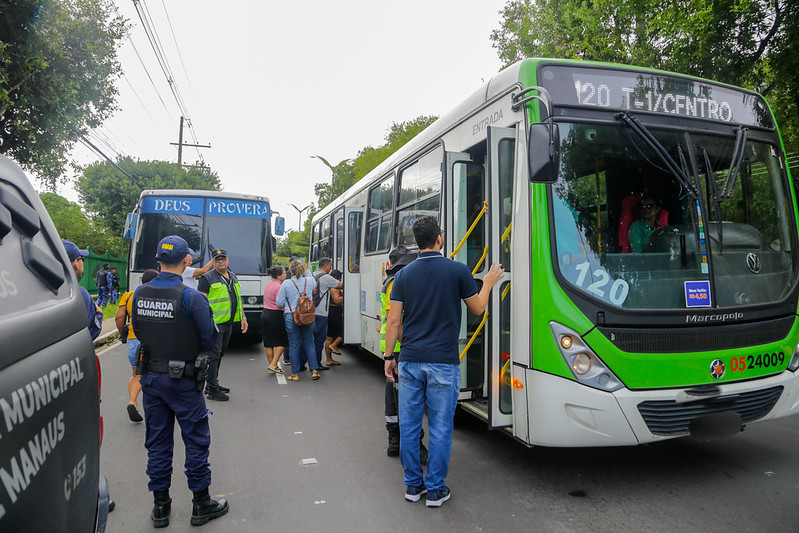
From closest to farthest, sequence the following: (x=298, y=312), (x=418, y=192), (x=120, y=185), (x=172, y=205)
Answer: (x=418, y=192)
(x=298, y=312)
(x=172, y=205)
(x=120, y=185)

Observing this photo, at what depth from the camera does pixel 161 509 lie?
3.65 meters

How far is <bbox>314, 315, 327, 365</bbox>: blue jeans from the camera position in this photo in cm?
884

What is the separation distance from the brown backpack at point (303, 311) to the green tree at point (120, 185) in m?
29.4

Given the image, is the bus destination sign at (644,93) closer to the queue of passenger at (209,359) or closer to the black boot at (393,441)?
the queue of passenger at (209,359)

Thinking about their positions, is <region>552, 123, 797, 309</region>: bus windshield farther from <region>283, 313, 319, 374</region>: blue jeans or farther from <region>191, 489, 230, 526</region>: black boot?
<region>283, 313, 319, 374</region>: blue jeans

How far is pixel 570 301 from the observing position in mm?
3840

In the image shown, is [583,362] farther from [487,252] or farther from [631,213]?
[631,213]

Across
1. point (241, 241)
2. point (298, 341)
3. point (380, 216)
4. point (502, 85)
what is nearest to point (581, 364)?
point (502, 85)

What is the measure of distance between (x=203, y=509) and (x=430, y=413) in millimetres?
1633

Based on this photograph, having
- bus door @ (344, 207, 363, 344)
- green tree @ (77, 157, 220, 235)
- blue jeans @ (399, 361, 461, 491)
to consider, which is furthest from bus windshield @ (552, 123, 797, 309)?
green tree @ (77, 157, 220, 235)

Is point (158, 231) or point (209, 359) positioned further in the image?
point (158, 231)

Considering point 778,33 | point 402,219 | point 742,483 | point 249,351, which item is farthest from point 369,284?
point 778,33

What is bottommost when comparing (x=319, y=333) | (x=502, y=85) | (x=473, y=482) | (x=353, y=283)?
(x=473, y=482)

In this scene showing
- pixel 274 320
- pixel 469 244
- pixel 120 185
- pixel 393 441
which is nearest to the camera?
pixel 393 441
